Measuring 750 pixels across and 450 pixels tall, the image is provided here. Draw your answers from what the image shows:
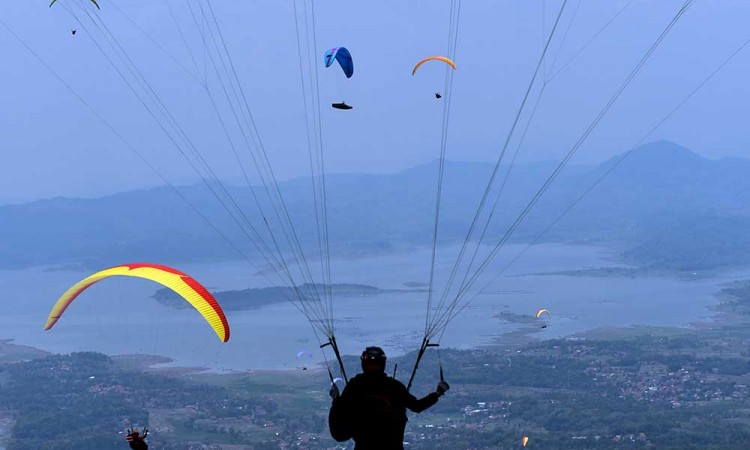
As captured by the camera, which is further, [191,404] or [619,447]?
[191,404]

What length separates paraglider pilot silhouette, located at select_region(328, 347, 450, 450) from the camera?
24.9 feet

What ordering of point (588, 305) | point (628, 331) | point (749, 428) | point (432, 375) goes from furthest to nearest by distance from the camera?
point (588, 305) → point (628, 331) → point (432, 375) → point (749, 428)

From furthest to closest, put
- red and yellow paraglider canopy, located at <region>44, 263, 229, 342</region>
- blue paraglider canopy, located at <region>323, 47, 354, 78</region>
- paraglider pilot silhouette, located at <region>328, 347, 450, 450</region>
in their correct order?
1. blue paraglider canopy, located at <region>323, 47, 354, 78</region>
2. red and yellow paraglider canopy, located at <region>44, 263, 229, 342</region>
3. paraglider pilot silhouette, located at <region>328, 347, 450, 450</region>

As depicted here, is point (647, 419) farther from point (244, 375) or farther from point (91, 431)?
point (244, 375)

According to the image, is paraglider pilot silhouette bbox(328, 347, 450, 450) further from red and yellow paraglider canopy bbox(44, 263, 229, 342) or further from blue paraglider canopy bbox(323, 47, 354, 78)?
blue paraglider canopy bbox(323, 47, 354, 78)

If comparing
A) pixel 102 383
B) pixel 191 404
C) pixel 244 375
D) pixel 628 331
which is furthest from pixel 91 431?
pixel 628 331

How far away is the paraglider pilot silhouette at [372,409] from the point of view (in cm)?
760

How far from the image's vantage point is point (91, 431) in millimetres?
Result: 78312

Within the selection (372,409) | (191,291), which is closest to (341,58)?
(191,291)

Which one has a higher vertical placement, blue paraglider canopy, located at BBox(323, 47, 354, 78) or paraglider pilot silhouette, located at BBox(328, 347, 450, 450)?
blue paraglider canopy, located at BBox(323, 47, 354, 78)

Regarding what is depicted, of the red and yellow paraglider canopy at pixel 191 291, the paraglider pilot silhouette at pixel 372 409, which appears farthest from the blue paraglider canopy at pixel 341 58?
the paraglider pilot silhouette at pixel 372 409

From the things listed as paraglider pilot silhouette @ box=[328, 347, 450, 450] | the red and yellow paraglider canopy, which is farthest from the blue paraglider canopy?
paraglider pilot silhouette @ box=[328, 347, 450, 450]

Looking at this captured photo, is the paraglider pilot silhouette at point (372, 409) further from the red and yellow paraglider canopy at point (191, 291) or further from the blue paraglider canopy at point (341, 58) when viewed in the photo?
the blue paraglider canopy at point (341, 58)

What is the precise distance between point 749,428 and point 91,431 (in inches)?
2022
